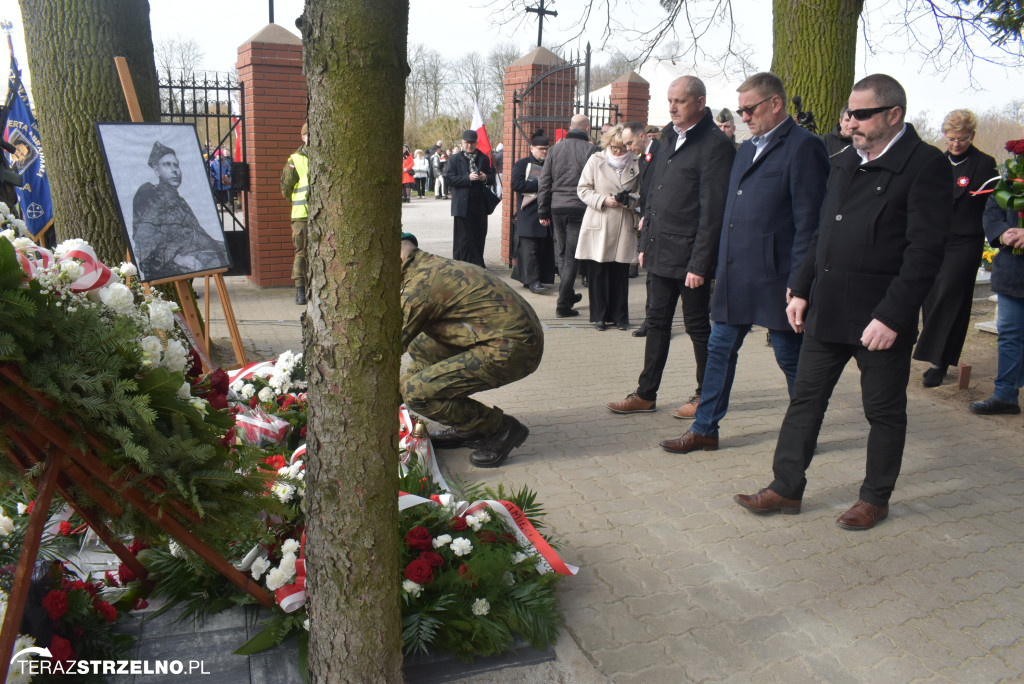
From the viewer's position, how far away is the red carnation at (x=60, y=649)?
2.48m

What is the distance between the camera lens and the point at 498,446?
4668 mm

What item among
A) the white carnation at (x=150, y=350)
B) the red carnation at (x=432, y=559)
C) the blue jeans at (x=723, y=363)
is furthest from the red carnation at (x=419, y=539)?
the blue jeans at (x=723, y=363)

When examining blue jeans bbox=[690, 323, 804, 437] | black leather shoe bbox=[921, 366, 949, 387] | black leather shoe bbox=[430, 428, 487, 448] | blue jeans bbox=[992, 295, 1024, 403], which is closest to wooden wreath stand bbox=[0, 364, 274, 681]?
black leather shoe bbox=[430, 428, 487, 448]

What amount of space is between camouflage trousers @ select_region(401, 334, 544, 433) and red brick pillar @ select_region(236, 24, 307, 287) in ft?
19.5

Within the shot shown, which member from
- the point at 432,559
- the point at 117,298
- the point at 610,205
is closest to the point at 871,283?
the point at 432,559

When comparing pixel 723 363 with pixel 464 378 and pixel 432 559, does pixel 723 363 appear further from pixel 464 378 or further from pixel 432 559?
pixel 432 559

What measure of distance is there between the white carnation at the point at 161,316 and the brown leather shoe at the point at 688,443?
118 inches

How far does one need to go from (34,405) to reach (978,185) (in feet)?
19.9

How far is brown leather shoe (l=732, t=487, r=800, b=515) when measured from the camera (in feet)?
13.3

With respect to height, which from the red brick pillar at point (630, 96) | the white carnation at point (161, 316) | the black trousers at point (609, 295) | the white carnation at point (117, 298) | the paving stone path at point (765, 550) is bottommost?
the paving stone path at point (765, 550)

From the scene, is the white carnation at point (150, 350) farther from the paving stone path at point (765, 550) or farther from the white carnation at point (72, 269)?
the paving stone path at point (765, 550)

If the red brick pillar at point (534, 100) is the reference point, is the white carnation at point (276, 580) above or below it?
below

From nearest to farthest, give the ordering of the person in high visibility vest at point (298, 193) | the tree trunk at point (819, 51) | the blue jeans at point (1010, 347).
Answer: the blue jeans at point (1010, 347) → the tree trunk at point (819, 51) → the person in high visibility vest at point (298, 193)

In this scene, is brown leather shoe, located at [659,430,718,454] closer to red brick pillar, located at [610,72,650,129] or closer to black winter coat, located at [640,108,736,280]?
black winter coat, located at [640,108,736,280]
